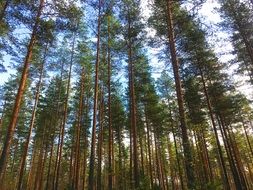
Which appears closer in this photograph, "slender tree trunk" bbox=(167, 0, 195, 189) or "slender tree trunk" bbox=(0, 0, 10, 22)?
"slender tree trunk" bbox=(167, 0, 195, 189)

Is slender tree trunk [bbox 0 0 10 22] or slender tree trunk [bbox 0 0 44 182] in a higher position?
slender tree trunk [bbox 0 0 10 22]

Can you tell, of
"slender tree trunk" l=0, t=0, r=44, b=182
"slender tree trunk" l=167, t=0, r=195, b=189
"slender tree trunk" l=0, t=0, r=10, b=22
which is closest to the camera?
"slender tree trunk" l=167, t=0, r=195, b=189

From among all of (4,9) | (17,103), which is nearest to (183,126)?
(17,103)

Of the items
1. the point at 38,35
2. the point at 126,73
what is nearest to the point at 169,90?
the point at 126,73

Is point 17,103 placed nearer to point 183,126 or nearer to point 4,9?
point 4,9

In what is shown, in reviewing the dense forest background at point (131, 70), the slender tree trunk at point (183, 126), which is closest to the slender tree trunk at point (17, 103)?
the dense forest background at point (131, 70)

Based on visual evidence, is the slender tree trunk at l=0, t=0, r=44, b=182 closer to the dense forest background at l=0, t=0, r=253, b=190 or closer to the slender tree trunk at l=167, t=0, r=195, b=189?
the dense forest background at l=0, t=0, r=253, b=190

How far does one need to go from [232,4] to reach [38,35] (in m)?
15.8

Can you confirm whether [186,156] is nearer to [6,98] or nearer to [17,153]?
[6,98]

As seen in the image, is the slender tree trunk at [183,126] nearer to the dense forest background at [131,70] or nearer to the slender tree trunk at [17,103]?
the dense forest background at [131,70]

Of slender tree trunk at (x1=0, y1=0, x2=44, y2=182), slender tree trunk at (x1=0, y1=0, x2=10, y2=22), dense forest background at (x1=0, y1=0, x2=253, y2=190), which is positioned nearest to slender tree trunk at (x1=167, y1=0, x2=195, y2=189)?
dense forest background at (x1=0, y1=0, x2=253, y2=190)

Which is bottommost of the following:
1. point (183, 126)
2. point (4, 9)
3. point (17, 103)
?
point (183, 126)

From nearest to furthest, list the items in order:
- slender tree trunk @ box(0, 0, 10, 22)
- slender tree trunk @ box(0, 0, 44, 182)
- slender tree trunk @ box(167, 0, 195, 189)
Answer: slender tree trunk @ box(167, 0, 195, 189) < slender tree trunk @ box(0, 0, 44, 182) < slender tree trunk @ box(0, 0, 10, 22)

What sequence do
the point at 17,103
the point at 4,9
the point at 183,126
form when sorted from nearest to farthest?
1. the point at 183,126
2. the point at 17,103
3. the point at 4,9
